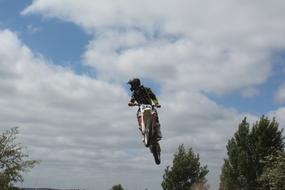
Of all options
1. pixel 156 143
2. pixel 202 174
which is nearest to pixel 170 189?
pixel 202 174

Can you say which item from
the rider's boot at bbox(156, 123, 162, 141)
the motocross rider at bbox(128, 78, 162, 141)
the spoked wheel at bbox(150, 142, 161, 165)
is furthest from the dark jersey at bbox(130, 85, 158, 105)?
the spoked wheel at bbox(150, 142, 161, 165)

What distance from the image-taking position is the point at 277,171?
151 ft

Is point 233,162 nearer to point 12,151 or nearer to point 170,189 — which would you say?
point 170,189

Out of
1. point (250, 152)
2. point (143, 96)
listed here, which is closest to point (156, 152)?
point (143, 96)

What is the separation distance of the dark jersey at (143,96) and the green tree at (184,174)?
51684 mm

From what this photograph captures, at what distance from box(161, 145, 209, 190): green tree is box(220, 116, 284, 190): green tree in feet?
20.3

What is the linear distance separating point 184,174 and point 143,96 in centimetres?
5317

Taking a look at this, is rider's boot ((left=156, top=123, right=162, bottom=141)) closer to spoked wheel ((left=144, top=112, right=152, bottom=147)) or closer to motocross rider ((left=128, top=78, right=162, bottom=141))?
spoked wheel ((left=144, top=112, right=152, bottom=147))

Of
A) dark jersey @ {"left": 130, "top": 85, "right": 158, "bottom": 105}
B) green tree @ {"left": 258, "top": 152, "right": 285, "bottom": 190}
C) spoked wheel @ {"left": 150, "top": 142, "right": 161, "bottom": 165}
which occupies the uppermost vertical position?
green tree @ {"left": 258, "top": 152, "right": 285, "bottom": 190}

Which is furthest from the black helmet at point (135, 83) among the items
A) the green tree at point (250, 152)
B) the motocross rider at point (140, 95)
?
the green tree at point (250, 152)

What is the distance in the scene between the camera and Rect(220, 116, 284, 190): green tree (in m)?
55.0

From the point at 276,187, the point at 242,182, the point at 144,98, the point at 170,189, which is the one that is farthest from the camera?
the point at 170,189

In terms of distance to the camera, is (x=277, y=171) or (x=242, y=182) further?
(x=242, y=182)

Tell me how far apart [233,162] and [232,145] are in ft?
7.40
